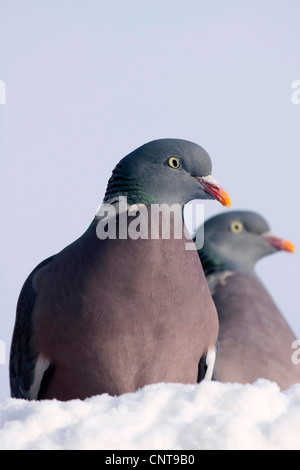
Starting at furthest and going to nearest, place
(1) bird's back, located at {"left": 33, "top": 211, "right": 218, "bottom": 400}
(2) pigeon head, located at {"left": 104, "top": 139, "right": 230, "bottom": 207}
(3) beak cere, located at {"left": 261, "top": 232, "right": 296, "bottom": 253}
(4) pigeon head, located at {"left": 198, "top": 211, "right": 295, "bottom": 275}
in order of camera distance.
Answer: (3) beak cere, located at {"left": 261, "top": 232, "right": 296, "bottom": 253}, (4) pigeon head, located at {"left": 198, "top": 211, "right": 295, "bottom": 275}, (2) pigeon head, located at {"left": 104, "top": 139, "right": 230, "bottom": 207}, (1) bird's back, located at {"left": 33, "top": 211, "right": 218, "bottom": 400}

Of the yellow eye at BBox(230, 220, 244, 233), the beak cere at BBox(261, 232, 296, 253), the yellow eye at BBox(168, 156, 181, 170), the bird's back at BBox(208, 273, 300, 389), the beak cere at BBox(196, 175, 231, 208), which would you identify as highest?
the yellow eye at BBox(168, 156, 181, 170)

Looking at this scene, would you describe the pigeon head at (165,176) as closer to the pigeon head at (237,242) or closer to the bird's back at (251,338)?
the bird's back at (251,338)

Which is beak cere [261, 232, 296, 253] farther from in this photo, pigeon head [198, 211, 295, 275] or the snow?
the snow

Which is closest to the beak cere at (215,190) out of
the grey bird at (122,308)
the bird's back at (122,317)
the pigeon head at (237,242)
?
the grey bird at (122,308)

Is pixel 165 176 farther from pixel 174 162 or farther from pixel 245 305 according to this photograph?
pixel 245 305

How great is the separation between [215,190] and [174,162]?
329 mm

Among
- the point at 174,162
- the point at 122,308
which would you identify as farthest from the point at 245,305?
the point at 122,308

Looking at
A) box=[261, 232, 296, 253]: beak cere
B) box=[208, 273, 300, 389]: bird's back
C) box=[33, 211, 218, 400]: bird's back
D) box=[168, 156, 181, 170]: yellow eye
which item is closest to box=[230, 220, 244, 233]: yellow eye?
box=[261, 232, 296, 253]: beak cere

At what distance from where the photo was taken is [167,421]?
99.5 inches

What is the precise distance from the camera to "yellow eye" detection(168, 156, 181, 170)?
15.8 feet

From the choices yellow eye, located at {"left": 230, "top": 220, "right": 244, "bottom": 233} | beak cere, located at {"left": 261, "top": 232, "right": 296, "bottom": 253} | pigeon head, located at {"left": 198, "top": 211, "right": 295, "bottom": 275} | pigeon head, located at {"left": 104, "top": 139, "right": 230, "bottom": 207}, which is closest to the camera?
pigeon head, located at {"left": 104, "top": 139, "right": 230, "bottom": 207}

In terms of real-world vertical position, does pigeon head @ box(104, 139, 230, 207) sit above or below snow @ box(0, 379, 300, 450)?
above
